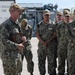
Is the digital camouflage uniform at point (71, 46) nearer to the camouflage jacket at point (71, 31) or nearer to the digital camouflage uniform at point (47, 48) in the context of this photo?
the camouflage jacket at point (71, 31)

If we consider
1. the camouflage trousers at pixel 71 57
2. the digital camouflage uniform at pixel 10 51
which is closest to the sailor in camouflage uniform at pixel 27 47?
the camouflage trousers at pixel 71 57

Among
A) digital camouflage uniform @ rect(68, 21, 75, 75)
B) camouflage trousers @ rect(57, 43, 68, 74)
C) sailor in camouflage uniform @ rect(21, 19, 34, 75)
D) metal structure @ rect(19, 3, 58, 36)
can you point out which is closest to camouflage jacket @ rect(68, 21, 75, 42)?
digital camouflage uniform @ rect(68, 21, 75, 75)

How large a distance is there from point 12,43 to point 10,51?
0.18 m

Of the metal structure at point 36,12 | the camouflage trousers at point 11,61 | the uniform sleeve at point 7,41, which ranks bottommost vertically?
the metal structure at point 36,12

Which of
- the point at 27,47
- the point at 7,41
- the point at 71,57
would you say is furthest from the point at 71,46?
the point at 7,41

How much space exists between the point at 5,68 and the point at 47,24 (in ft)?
9.78

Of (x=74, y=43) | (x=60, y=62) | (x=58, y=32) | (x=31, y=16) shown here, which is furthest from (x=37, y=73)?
(x=31, y=16)

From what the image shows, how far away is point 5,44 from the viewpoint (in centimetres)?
536

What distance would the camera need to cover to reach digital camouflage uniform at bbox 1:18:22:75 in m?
5.36

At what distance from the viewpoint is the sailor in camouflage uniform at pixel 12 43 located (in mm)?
5363

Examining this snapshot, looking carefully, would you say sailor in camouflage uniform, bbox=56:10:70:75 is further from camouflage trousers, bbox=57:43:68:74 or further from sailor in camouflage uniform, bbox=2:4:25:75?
sailor in camouflage uniform, bbox=2:4:25:75

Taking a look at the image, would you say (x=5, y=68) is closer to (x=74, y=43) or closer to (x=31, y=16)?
(x=74, y=43)

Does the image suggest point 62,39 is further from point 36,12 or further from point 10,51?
point 36,12

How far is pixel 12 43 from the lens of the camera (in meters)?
5.37
